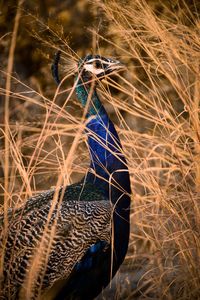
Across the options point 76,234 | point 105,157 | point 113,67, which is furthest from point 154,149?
point 76,234

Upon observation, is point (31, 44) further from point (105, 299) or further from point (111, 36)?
point (105, 299)

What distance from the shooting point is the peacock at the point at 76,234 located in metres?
3.44

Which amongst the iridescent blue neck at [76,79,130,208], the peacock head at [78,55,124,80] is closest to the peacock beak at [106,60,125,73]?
the peacock head at [78,55,124,80]

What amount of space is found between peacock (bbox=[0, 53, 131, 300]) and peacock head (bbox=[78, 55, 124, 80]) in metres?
0.06

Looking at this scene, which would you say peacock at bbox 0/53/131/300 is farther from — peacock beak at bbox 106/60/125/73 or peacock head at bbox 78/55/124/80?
peacock beak at bbox 106/60/125/73

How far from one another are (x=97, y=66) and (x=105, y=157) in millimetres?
495

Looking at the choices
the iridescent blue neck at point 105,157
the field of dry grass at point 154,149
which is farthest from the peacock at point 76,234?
the field of dry grass at point 154,149

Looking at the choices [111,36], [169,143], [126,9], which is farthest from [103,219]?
[111,36]

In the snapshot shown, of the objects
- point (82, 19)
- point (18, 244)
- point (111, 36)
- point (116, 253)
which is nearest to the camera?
point (18, 244)

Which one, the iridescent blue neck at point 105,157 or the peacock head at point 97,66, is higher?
the peacock head at point 97,66

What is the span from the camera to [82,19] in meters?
6.26

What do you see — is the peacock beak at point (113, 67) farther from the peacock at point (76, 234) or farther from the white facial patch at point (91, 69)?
the peacock at point (76, 234)

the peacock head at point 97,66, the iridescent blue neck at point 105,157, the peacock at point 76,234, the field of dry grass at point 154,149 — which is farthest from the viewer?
the peacock head at point 97,66

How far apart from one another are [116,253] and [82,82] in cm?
93
